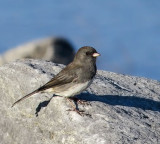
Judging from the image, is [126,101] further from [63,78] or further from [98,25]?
[98,25]

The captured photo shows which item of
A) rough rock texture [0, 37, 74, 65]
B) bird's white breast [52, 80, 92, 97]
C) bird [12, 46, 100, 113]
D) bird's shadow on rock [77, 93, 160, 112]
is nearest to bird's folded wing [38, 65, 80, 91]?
bird [12, 46, 100, 113]

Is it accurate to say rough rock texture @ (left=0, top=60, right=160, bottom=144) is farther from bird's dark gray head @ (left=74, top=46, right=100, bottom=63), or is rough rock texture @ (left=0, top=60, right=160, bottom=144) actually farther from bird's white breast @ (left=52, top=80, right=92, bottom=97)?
bird's dark gray head @ (left=74, top=46, right=100, bottom=63)

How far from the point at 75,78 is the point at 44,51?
7248 mm

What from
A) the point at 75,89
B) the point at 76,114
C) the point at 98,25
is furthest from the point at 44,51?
the point at 76,114

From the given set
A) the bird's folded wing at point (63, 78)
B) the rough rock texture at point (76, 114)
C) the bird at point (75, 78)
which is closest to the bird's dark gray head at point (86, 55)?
the bird at point (75, 78)

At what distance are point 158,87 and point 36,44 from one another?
6.76 meters

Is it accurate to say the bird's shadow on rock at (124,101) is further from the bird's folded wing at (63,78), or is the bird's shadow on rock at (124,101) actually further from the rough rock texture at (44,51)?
the rough rock texture at (44,51)

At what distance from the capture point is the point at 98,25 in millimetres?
18094

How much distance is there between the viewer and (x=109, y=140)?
6.77 metres

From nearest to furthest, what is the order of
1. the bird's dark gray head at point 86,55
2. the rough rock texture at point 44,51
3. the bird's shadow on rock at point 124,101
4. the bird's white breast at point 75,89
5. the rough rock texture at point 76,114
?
the rough rock texture at point 76,114 → the bird's white breast at point 75,89 → the bird's shadow on rock at point 124,101 → the bird's dark gray head at point 86,55 → the rough rock texture at point 44,51

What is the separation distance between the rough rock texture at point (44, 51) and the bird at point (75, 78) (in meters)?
6.24

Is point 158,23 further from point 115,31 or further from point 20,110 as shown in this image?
point 20,110

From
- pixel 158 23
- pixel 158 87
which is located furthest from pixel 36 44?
pixel 158 87

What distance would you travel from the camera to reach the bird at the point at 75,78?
7.64m
